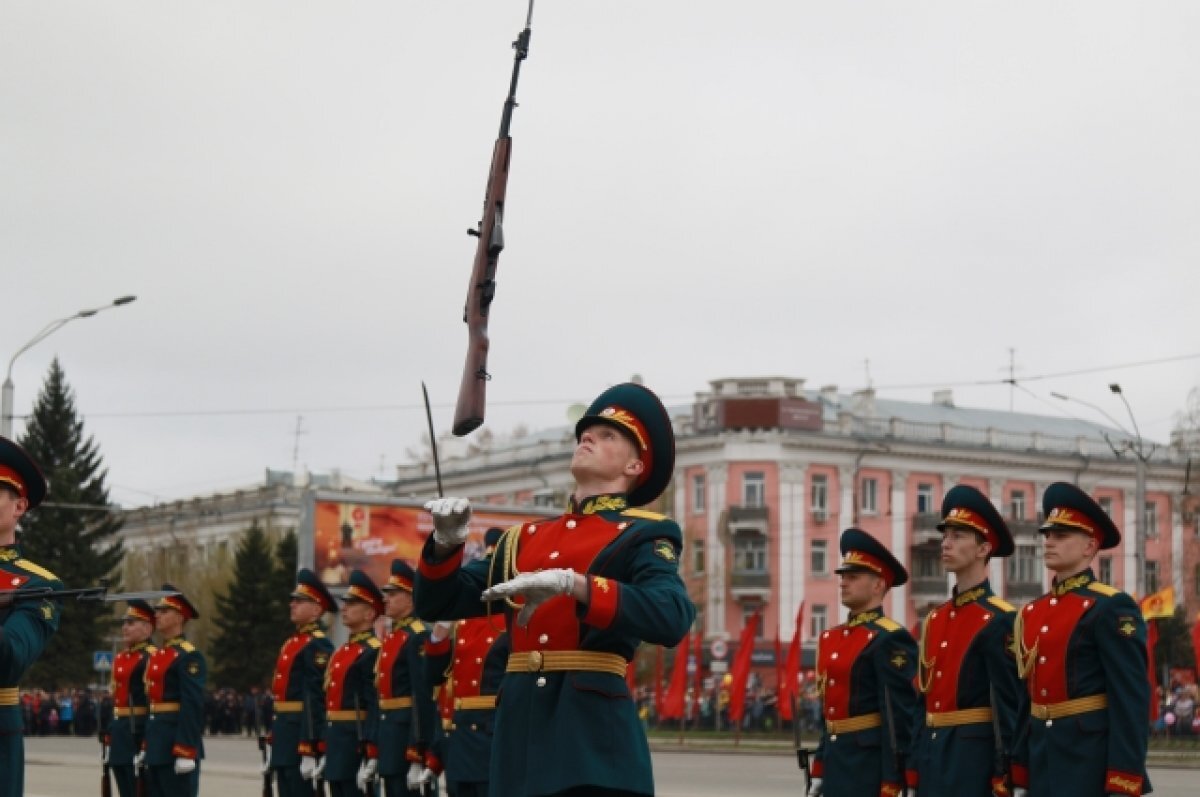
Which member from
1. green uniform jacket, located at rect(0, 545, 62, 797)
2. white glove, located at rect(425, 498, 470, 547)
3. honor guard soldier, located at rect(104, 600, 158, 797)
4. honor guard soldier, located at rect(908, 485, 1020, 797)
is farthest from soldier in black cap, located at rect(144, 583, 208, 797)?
white glove, located at rect(425, 498, 470, 547)

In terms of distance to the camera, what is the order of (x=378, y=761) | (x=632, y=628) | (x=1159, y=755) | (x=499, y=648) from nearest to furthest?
(x=632, y=628) < (x=499, y=648) < (x=378, y=761) < (x=1159, y=755)

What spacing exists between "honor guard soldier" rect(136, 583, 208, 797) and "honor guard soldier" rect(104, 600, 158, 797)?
1.06 ft

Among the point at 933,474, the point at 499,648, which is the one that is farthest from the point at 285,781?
the point at 933,474

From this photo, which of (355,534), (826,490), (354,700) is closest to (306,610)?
(354,700)

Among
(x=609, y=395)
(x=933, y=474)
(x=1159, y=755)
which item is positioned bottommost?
(x=1159, y=755)

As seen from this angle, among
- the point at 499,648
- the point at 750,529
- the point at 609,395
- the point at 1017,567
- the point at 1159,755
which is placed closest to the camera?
the point at 609,395

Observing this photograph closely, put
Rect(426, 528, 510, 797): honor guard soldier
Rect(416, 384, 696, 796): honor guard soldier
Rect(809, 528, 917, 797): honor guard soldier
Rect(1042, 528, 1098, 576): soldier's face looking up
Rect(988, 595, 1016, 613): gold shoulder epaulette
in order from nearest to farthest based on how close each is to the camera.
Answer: Rect(416, 384, 696, 796): honor guard soldier, Rect(1042, 528, 1098, 576): soldier's face looking up, Rect(988, 595, 1016, 613): gold shoulder epaulette, Rect(809, 528, 917, 797): honor guard soldier, Rect(426, 528, 510, 797): honor guard soldier

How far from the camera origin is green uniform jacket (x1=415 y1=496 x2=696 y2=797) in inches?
255

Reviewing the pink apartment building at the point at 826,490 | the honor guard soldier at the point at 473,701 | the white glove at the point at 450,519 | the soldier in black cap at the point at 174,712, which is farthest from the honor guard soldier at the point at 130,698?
the pink apartment building at the point at 826,490

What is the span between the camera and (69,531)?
69.1 m

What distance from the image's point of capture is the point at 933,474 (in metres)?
82.8

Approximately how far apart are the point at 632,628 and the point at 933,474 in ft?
255

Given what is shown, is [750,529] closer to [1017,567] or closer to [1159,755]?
[1017,567]

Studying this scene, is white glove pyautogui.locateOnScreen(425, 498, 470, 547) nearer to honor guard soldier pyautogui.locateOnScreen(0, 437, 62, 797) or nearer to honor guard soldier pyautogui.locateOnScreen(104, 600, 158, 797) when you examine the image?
honor guard soldier pyautogui.locateOnScreen(0, 437, 62, 797)
